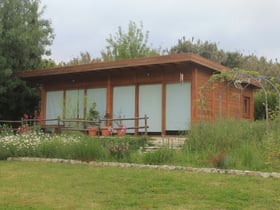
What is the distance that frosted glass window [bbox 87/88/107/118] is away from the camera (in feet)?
60.4

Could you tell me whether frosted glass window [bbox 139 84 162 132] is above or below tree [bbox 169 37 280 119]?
below

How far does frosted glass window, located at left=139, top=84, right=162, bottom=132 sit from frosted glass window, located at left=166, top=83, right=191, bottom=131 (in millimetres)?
393

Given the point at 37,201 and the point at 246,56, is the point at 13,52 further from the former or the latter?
the point at 246,56

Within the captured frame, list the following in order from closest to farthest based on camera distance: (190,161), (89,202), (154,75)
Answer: (89,202) → (190,161) → (154,75)

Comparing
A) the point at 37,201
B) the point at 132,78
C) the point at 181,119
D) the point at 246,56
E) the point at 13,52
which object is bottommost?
the point at 37,201

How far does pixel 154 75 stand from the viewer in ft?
56.1

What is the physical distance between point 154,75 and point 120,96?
1.79 meters

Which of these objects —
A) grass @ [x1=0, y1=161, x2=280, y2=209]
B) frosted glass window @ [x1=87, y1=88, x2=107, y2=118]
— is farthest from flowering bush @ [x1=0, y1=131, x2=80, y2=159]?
frosted glass window @ [x1=87, y1=88, x2=107, y2=118]

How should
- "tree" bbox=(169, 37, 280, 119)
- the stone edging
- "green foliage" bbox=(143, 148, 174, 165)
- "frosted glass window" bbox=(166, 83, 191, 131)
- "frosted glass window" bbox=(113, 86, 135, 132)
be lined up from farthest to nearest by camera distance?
"tree" bbox=(169, 37, 280, 119), "frosted glass window" bbox=(113, 86, 135, 132), "frosted glass window" bbox=(166, 83, 191, 131), "green foliage" bbox=(143, 148, 174, 165), the stone edging

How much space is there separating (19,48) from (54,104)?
3074 mm

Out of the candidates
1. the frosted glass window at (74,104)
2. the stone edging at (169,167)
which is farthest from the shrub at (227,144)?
the frosted glass window at (74,104)

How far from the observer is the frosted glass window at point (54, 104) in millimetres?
19906

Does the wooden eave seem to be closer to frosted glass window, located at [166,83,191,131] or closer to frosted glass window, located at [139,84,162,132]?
frosted glass window, located at [139,84,162,132]

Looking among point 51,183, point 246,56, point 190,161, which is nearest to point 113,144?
point 190,161
